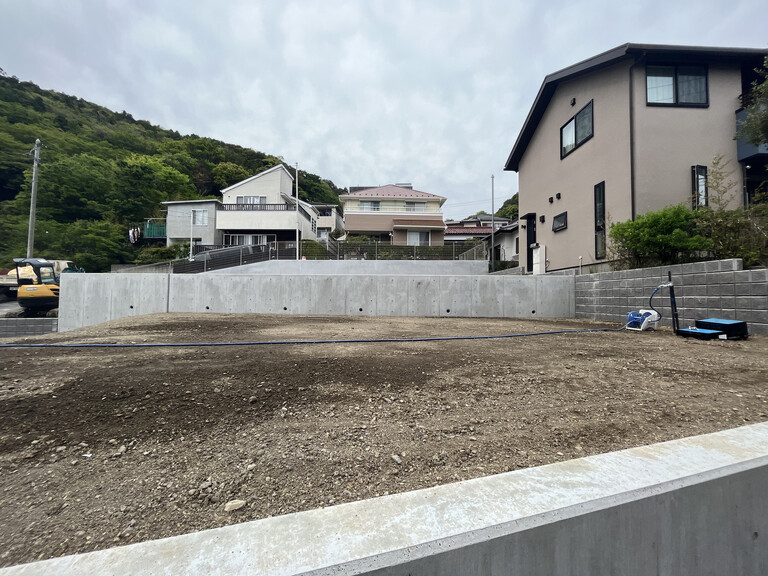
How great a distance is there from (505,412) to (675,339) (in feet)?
15.1

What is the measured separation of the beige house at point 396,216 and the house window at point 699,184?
50.0 ft

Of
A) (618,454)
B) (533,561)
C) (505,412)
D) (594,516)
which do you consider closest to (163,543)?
(533,561)

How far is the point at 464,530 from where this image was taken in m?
1.00

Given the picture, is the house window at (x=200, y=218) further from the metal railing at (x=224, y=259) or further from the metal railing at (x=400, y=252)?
A: the metal railing at (x=400, y=252)

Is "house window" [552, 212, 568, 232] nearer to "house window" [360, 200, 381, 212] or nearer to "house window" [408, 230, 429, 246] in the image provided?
"house window" [408, 230, 429, 246]

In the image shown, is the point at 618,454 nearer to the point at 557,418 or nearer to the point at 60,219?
the point at 557,418

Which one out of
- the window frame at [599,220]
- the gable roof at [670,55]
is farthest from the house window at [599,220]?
the gable roof at [670,55]

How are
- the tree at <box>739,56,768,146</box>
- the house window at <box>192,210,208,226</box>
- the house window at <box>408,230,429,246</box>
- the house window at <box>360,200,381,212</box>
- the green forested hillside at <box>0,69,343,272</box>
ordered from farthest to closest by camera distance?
1. the house window at <box>360,200,381,212</box>
2. the house window at <box>192,210,208,226</box>
3. the house window at <box>408,230,429,246</box>
4. the green forested hillside at <box>0,69,343,272</box>
5. the tree at <box>739,56,768,146</box>

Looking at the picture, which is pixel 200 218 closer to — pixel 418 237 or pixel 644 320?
pixel 418 237

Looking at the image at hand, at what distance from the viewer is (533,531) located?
1042 mm

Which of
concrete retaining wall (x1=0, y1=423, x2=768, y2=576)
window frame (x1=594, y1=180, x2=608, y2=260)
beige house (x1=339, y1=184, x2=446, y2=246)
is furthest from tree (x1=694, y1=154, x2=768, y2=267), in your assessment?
beige house (x1=339, y1=184, x2=446, y2=246)

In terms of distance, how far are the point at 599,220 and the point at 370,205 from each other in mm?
17984

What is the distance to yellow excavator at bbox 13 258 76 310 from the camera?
13.2m

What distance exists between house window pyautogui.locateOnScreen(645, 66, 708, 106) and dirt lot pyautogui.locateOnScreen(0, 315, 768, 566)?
8924mm
